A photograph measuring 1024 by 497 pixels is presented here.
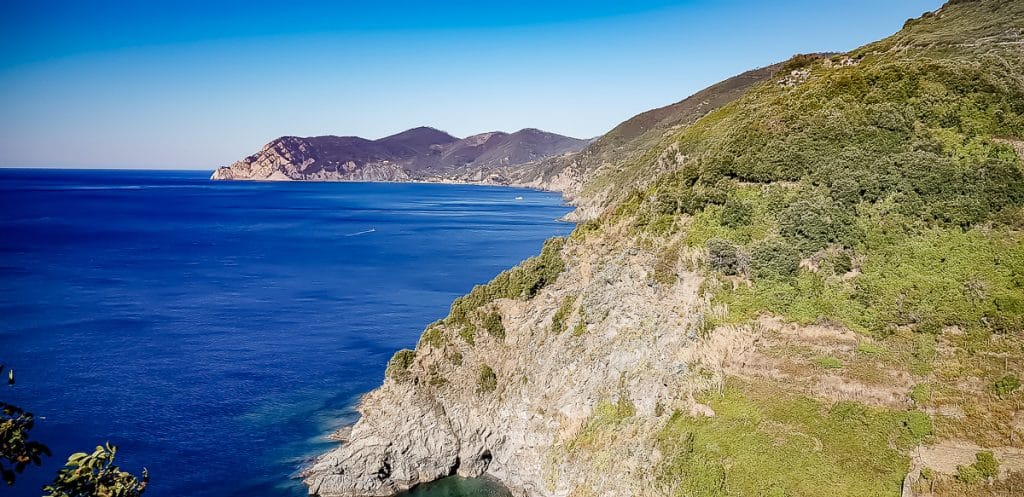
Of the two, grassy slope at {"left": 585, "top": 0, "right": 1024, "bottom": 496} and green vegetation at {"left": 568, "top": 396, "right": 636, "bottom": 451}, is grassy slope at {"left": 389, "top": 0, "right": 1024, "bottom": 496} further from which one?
green vegetation at {"left": 568, "top": 396, "right": 636, "bottom": 451}

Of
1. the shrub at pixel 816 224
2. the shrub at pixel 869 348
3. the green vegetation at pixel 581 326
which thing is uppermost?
the shrub at pixel 816 224

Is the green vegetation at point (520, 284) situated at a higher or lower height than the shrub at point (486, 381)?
higher

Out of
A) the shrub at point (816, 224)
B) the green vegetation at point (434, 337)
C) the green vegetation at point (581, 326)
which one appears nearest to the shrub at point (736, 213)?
the shrub at point (816, 224)

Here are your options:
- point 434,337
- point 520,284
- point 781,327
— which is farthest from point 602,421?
point 434,337

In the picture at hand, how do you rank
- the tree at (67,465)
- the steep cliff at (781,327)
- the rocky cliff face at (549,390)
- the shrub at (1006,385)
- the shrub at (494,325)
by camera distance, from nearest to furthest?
the tree at (67,465)
the shrub at (1006,385)
the steep cliff at (781,327)
the rocky cliff face at (549,390)
the shrub at (494,325)

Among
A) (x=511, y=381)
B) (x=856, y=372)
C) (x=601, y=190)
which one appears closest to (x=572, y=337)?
(x=511, y=381)

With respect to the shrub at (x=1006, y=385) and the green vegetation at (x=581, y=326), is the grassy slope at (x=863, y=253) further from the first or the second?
the green vegetation at (x=581, y=326)

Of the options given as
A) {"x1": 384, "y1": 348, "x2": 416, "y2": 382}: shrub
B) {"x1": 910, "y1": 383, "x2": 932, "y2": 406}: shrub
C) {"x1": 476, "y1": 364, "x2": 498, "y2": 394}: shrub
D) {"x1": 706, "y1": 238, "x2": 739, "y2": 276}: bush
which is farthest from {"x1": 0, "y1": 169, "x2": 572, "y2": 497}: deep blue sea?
{"x1": 910, "y1": 383, "x2": 932, "y2": 406}: shrub
